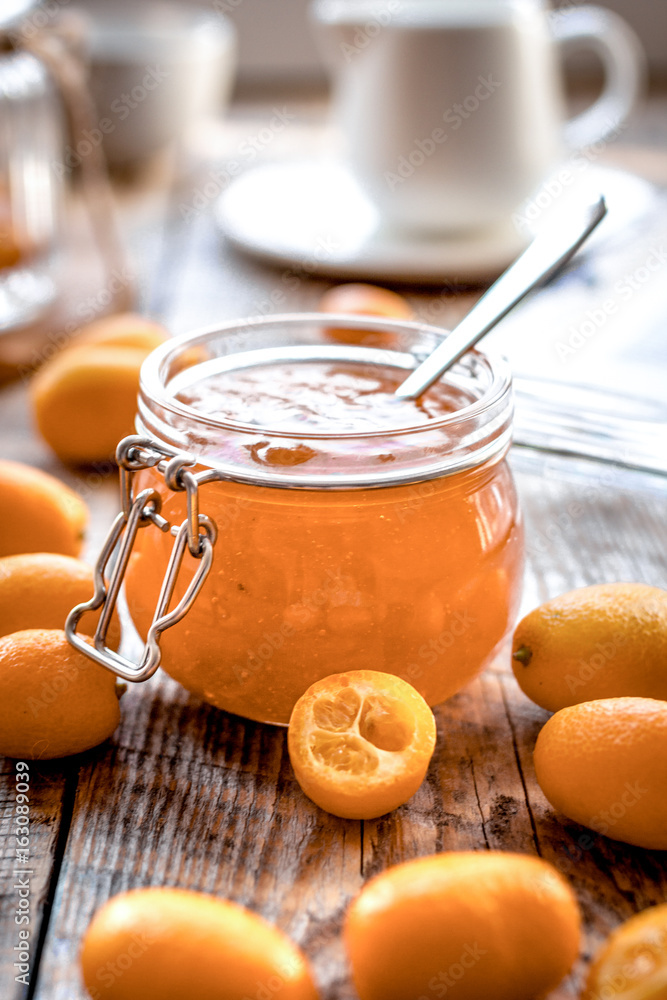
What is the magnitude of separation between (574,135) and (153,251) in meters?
0.76

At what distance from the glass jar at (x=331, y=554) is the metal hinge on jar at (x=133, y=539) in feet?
0.07

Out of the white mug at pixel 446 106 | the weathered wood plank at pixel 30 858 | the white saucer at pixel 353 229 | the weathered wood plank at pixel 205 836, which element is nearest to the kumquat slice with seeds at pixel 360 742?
the weathered wood plank at pixel 205 836

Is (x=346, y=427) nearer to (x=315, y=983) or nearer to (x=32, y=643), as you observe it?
(x=32, y=643)

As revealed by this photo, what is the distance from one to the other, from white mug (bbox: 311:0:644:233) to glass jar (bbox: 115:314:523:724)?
909 mm

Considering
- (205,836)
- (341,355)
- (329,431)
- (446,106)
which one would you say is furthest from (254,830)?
(446,106)

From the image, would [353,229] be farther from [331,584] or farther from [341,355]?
[331,584]

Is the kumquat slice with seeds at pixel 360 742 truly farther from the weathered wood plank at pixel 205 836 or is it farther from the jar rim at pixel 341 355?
the jar rim at pixel 341 355

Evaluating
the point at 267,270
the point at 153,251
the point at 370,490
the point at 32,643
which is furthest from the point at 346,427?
the point at 153,251

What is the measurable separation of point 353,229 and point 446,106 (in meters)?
0.27

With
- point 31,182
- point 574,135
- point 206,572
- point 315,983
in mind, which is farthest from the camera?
point 574,135

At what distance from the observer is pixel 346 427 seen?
0.72 m

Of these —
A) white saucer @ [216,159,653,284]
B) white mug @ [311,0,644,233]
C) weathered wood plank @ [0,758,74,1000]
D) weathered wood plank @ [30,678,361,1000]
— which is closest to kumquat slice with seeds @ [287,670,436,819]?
weathered wood plank @ [30,678,361,1000]

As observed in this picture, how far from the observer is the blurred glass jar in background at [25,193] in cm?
148

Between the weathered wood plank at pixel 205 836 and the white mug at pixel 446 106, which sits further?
the white mug at pixel 446 106
